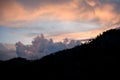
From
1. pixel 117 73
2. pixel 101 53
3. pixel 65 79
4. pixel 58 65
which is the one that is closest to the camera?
pixel 117 73

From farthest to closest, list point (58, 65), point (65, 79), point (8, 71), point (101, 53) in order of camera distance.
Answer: point (8, 71), point (58, 65), point (101, 53), point (65, 79)

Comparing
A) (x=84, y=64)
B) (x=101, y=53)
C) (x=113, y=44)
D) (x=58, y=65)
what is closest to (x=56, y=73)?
(x=58, y=65)

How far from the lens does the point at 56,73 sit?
81625 mm

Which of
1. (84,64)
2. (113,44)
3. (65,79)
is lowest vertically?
(65,79)

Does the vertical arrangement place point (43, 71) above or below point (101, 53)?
below

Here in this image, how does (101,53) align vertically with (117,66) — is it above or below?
above

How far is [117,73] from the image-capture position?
6134cm

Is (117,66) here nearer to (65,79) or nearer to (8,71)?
(65,79)

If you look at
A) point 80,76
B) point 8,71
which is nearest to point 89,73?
point 80,76

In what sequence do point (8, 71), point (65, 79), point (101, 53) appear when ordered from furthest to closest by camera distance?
point (8, 71), point (101, 53), point (65, 79)

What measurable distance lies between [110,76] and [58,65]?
30202 mm

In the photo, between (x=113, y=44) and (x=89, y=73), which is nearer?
(x=89, y=73)

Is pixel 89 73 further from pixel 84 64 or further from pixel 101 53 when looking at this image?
pixel 101 53

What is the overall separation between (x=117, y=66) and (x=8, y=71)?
209ft
